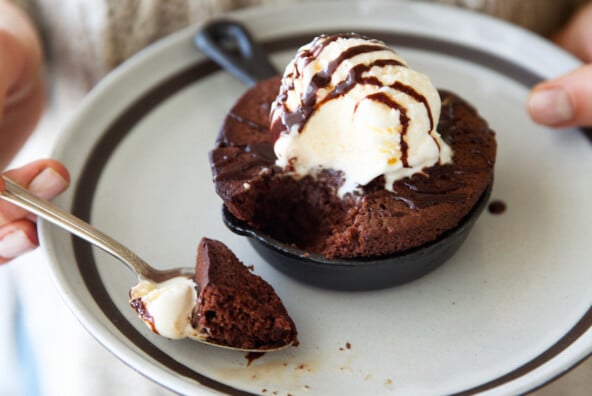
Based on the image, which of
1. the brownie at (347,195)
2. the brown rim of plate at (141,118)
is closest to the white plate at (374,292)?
the brown rim of plate at (141,118)

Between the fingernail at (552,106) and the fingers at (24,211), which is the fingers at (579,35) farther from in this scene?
the fingers at (24,211)

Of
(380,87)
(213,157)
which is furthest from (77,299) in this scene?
(380,87)

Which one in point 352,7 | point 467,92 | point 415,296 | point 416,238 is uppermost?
point 352,7

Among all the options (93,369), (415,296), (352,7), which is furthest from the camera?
(352,7)

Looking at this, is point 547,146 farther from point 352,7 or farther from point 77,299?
point 77,299

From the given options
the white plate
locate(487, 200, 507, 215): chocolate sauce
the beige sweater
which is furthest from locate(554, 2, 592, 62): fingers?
locate(487, 200, 507, 215): chocolate sauce

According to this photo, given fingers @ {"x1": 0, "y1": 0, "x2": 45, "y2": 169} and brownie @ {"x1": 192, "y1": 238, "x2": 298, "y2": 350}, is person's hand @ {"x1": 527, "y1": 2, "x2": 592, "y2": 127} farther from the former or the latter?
fingers @ {"x1": 0, "y1": 0, "x2": 45, "y2": 169}

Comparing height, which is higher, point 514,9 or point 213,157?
point 514,9
